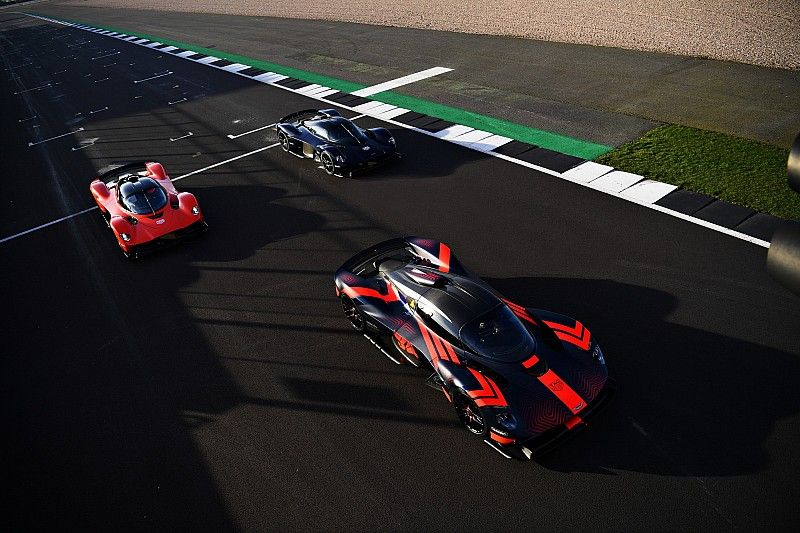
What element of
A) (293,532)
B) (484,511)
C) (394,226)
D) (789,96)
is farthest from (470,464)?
(789,96)

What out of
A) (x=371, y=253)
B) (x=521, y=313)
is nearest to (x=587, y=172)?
(x=371, y=253)

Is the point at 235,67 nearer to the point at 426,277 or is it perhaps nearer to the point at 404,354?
the point at 426,277

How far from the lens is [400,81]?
24.3 metres

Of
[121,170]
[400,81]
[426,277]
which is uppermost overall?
[426,277]

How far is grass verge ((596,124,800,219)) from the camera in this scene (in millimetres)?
13031

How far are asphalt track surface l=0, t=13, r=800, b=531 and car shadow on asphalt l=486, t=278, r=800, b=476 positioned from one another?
0.10ft

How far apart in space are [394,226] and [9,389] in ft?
25.8

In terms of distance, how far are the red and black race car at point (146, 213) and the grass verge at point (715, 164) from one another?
10151mm

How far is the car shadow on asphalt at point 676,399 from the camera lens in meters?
7.78

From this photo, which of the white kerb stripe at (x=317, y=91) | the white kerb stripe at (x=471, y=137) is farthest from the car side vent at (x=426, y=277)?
the white kerb stripe at (x=317, y=91)

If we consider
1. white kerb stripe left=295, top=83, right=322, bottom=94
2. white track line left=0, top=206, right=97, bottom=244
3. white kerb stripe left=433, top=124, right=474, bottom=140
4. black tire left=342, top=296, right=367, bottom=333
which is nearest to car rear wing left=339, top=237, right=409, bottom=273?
black tire left=342, top=296, right=367, bottom=333

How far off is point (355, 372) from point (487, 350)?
7.58ft

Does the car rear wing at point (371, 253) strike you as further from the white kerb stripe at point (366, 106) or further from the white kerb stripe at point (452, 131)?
the white kerb stripe at point (366, 106)

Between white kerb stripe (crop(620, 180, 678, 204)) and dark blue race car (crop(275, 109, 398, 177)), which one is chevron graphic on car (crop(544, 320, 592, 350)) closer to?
white kerb stripe (crop(620, 180, 678, 204))
